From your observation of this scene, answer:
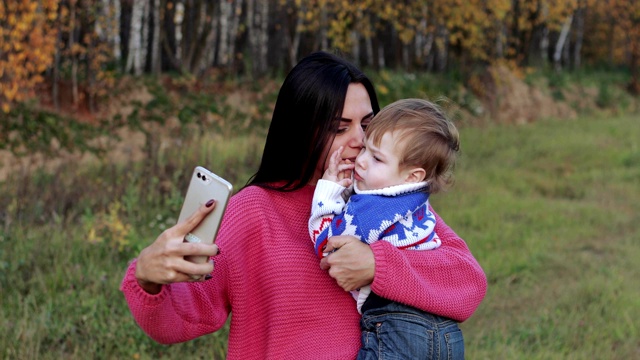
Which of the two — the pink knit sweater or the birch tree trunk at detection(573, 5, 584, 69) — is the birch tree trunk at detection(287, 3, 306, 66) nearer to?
the birch tree trunk at detection(573, 5, 584, 69)

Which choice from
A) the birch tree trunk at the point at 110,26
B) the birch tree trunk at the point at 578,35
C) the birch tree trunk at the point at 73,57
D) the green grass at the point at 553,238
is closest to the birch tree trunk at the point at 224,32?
the birch tree trunk at the point at 110,26

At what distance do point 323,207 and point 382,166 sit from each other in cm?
21

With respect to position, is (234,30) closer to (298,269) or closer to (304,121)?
(304,121)

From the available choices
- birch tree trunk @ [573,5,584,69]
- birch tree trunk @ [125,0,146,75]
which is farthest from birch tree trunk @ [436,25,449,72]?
birch tree trunk @ [125,0,146,75]

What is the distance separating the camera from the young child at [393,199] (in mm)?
2066

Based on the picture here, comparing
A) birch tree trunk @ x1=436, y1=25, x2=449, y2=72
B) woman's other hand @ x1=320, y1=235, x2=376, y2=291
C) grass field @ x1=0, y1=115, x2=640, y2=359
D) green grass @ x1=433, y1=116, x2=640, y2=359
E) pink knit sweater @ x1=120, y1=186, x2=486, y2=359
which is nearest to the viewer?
Result: woman's other hand @ x1=320, y1=235, x2=376, y2=291

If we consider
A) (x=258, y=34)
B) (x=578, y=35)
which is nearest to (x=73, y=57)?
(x=258, y=34)

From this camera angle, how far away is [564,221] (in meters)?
7.48

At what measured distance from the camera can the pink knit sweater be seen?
2.11 meters

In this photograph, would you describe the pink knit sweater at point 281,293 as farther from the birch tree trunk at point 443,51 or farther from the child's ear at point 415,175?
the birch tree trunk at point 443,51

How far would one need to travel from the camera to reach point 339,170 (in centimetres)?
221

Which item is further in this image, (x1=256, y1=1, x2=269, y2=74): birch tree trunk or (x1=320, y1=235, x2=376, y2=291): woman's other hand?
(x1=256, y1=1, x2=269, y2=74): birch tree trunk

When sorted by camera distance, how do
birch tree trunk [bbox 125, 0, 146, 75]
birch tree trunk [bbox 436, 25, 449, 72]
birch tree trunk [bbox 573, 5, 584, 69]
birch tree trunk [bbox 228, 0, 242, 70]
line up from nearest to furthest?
birch tree trunk [bbox 125, 0, 146, 75], birch tree trunk [bbox 228, 0, 242, 70], birch tree trunk [bbox 436, 25, 449, 72], birch tree trunk [bbox 573, 5, 584, 69]

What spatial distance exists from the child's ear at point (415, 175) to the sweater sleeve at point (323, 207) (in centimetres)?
20
